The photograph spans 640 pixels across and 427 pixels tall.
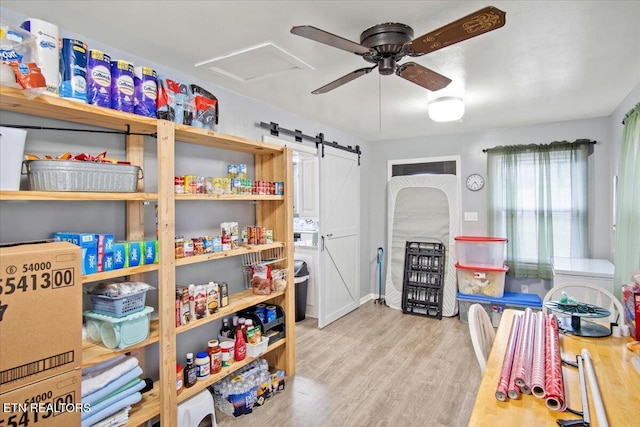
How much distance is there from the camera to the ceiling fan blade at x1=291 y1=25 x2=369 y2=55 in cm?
143

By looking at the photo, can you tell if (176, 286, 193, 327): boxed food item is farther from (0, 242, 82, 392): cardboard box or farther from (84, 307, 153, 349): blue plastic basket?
(0, 242, 82, 392): cardboard box

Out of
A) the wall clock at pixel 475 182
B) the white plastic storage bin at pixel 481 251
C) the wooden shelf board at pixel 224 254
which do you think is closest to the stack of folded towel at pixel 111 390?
the wooden shelf board at pixel 224 254

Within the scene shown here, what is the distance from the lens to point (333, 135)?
4410 millimetres

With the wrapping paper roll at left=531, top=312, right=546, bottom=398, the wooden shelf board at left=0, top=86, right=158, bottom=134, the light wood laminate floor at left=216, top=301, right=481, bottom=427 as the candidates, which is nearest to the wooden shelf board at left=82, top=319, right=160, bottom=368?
the light wood laminate floor at left=216, top=301, right=481, bottom=427

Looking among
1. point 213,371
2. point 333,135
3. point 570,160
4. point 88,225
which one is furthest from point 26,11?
point 570,160

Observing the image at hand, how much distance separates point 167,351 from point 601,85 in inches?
150

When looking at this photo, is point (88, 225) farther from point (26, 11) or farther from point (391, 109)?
point (391, 109)

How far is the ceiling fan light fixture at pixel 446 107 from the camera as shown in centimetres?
299

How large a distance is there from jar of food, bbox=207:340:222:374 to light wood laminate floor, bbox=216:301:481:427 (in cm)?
36

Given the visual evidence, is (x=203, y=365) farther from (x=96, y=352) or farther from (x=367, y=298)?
(x=367, y=298)

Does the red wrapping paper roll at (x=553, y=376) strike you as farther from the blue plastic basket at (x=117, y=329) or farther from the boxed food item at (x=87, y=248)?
the boxed food item at (x=87, y=248)

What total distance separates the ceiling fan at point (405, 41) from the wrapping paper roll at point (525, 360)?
4.49 ft

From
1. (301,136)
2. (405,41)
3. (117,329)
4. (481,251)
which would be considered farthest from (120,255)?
(481,251)

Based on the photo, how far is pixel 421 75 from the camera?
1.95 m
